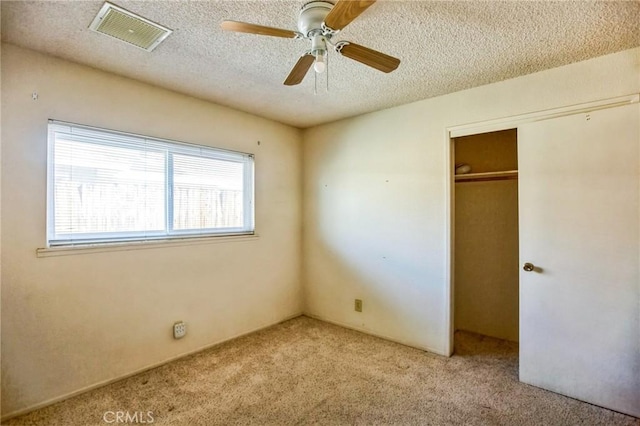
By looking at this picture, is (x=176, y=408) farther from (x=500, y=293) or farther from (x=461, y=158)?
(x=461, y=158)

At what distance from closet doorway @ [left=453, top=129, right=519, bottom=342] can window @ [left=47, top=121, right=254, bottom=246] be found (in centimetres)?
237

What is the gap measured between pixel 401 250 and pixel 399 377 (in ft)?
3.70

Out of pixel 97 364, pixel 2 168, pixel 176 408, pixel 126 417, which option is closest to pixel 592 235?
pixel 176 408

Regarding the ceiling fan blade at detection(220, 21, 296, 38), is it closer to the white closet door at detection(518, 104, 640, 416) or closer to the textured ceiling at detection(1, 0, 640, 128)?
the textured ceiling at detection(1, 0, 640, 128)

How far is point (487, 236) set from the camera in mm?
3426

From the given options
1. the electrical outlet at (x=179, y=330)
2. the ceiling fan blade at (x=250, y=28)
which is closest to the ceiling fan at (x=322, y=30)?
the ceiling fan blade at (x=250, y=28)

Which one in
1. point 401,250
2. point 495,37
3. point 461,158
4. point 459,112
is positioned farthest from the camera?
point 461,158

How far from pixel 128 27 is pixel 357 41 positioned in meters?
1.31

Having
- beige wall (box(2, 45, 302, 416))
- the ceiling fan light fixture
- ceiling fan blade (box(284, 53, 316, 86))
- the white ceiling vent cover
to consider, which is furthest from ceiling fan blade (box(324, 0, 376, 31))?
beige wall (box(2, 45, 302, 416))

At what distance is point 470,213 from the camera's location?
140 inches

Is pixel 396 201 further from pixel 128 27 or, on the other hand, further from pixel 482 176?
pixel 128 27

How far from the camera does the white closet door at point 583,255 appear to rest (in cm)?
206

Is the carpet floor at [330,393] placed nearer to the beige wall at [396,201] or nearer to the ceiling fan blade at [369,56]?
the beige wall at [396,201]

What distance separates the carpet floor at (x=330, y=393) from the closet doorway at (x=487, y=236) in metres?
0.43
